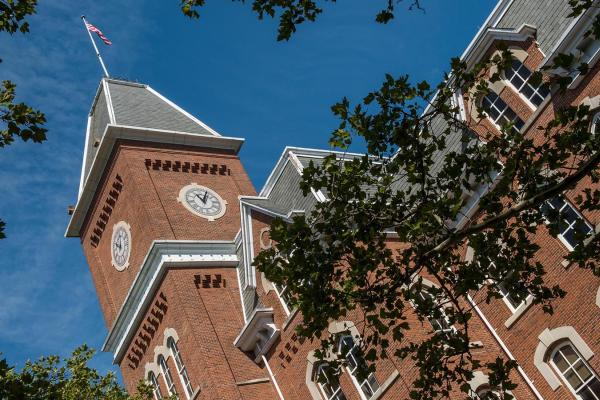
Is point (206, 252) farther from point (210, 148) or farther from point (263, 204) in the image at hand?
point (210, 148)

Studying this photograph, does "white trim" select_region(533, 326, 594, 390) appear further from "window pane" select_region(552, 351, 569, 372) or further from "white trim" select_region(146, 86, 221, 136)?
"white trim" select_region(146, 86, 221, 136)

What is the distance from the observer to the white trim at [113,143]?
33812 millimetres

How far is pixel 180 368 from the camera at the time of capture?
28141mm

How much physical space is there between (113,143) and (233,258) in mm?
8360

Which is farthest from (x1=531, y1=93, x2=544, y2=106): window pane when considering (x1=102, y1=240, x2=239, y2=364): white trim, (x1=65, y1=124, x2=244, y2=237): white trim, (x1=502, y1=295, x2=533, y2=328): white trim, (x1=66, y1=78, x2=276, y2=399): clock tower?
(x1=65, y1=124, x2=244, y2=237): white trim

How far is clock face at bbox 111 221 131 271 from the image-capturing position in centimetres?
3281

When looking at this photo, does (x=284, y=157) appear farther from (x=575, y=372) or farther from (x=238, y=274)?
(x=575, y=372)

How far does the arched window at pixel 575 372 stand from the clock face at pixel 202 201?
17.6 metres

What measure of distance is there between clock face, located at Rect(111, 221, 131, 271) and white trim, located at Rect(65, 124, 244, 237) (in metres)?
2.80

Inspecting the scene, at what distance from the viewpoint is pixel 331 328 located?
76.1 feet

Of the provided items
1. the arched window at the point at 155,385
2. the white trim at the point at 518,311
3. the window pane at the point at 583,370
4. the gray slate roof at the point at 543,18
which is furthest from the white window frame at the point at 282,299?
the gray slate roof at the point at 543,18

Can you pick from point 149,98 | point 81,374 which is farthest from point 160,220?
point 149,98

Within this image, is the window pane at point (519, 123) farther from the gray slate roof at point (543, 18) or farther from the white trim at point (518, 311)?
the white trim at point (518, 311)

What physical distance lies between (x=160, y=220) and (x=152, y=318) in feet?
13.1
